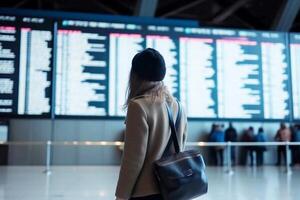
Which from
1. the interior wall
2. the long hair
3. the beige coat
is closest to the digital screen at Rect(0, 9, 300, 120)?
the interior wall

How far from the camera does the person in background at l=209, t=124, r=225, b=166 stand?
45.1ft

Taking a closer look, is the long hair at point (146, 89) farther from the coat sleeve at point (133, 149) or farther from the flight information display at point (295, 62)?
the flight information display at point (295, 62)

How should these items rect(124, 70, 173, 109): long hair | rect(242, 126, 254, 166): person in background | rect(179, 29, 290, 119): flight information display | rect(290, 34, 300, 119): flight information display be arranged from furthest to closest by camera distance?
rect(242, 126, 254, 166): person in background, rect(290, 34, 300, 119): flight information display, rect(179, 29, 290, 119): flight information display, rect(124, 70, 173, 109): long hair

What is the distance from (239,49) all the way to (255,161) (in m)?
4.42

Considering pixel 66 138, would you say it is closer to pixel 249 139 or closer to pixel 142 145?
pixel 249 139

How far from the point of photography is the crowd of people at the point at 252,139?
13.8m

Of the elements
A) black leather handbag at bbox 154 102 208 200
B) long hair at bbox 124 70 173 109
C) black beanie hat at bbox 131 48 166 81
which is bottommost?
black leather handbag at bbox 154 102 208 200

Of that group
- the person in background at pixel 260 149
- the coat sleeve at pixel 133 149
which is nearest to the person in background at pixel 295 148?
the person in background at pixel 260 149

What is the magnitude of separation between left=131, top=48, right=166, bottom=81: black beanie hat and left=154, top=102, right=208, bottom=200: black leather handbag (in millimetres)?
175

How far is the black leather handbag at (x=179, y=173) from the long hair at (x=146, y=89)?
0.08 meters

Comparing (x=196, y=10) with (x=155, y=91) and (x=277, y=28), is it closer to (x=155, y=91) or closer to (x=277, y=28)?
(x=277, y=28)

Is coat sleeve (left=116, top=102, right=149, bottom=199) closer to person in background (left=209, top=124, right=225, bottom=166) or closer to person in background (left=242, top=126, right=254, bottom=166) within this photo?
person in background (left=209, top=124, right=225, bottom=166)

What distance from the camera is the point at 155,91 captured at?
2004mm

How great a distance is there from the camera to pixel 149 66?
2.00 m
